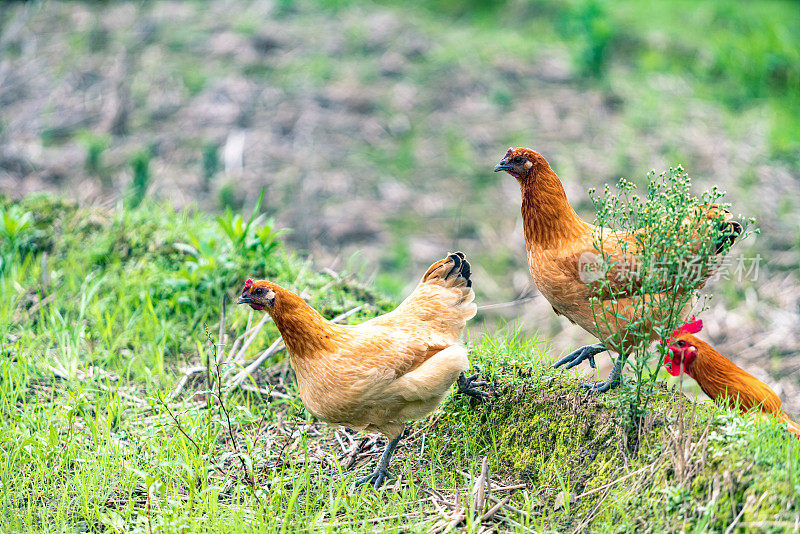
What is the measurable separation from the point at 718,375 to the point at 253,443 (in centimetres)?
269

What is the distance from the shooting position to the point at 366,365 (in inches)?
149

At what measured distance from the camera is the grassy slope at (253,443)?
132 inches

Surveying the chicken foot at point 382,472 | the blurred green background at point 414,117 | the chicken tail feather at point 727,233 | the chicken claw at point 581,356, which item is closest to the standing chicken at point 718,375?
the chicken claw at point 581,356

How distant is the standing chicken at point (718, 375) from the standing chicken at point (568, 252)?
28cm

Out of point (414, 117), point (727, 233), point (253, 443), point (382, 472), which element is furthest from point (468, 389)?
point (414, 117)

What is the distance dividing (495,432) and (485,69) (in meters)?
6.88

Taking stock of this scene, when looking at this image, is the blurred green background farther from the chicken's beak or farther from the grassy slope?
the chicken's beak

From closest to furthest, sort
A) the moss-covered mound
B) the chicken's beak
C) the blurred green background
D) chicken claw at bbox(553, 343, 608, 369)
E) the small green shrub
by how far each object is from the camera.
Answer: the moss-covered mound → the small green shrub → the chicken's beak → chicken claw at bbox(553, 343, 608, 369) → the blurred green background

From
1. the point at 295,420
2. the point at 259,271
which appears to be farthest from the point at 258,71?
the point at 295,420

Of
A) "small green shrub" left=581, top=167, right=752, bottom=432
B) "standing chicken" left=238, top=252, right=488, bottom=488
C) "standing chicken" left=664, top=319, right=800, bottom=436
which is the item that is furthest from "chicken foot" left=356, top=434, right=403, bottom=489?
"standing chicken" left=664, top=319, right=800, bottom=436

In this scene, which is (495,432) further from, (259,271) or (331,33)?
(331,33)

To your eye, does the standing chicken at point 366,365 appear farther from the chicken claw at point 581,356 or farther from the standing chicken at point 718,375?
the standing chicken at point 718,375

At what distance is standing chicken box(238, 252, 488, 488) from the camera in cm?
→ 375

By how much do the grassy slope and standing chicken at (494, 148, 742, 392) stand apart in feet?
1.30
